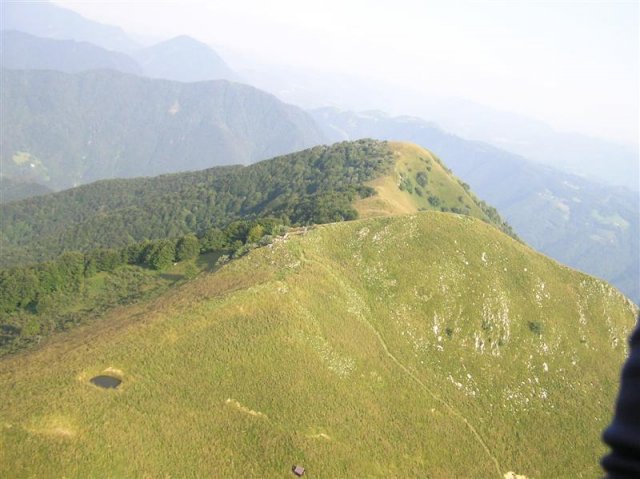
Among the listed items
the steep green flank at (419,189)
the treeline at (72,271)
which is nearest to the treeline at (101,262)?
the treeline at (72,271)

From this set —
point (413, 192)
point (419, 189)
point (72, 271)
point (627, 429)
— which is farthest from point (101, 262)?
point (419, 189)

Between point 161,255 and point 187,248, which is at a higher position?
point 187,248

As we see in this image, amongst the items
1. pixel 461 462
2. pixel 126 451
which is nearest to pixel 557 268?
pixel 461 462

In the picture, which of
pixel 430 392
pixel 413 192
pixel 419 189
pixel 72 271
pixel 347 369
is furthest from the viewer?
pixel 419 189

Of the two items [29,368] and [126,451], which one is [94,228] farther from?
[126,451]

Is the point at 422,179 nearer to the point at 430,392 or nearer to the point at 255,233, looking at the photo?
the point at 255,233

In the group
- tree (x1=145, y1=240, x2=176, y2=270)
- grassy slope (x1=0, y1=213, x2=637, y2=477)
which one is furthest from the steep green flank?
tree (x1=145, y1=240, x2=176, y2=270)
